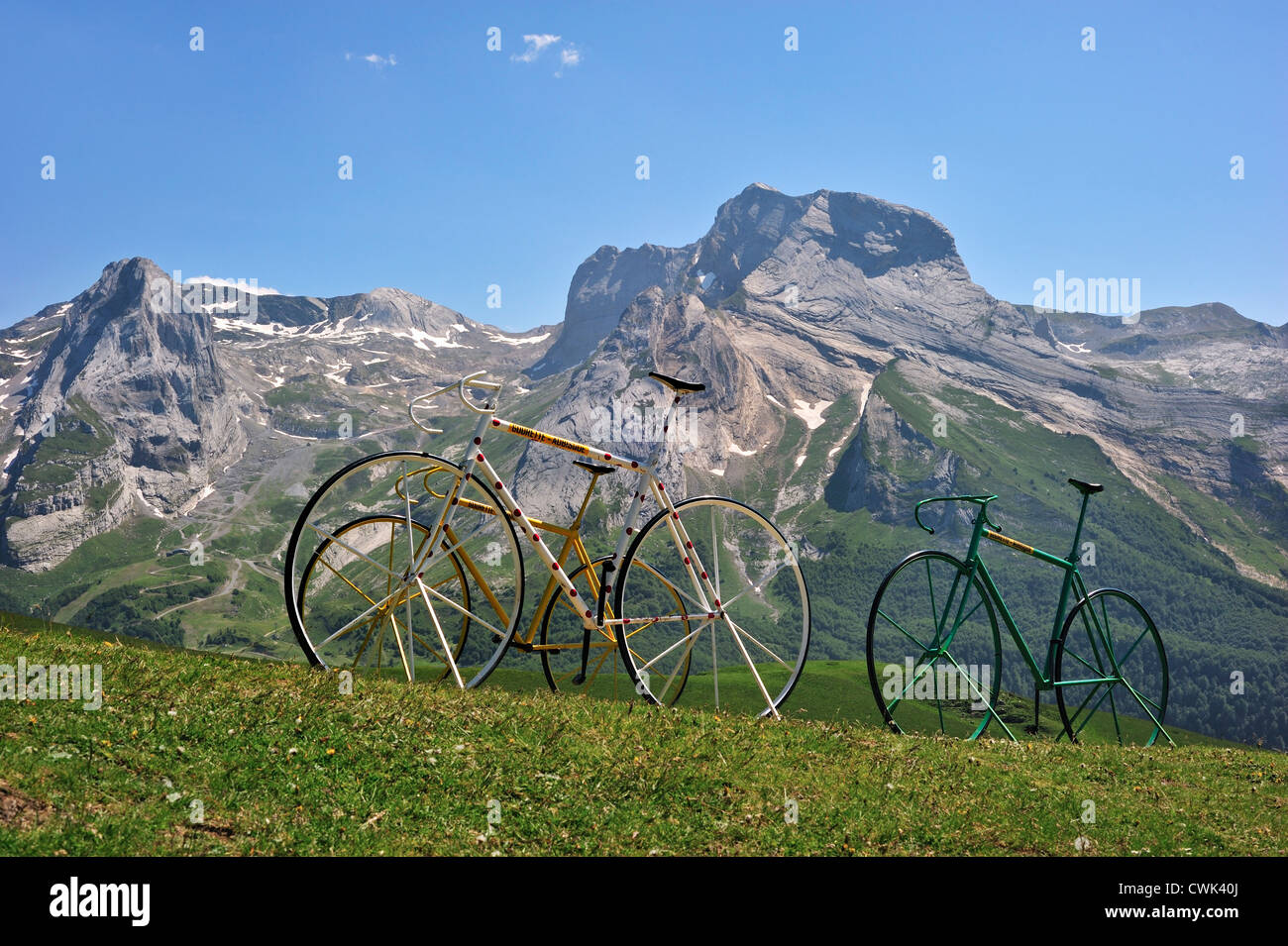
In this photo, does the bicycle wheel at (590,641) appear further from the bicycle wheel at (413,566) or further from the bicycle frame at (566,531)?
the bicycle wheel at (413,566)

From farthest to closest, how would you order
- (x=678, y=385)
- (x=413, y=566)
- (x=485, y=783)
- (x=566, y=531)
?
(x=678, y=385)
(x=566, y=531)
(x=413, y=566)
(x=485, y=783)

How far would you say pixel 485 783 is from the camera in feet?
25.7

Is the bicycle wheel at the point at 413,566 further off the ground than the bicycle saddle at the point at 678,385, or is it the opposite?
the bicycle saddle at the point at 678,385

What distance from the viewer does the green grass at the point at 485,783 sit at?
Result: 21.9ft

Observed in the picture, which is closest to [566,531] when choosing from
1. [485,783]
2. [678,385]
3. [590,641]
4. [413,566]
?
[590,641]

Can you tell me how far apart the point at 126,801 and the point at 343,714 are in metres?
2.34

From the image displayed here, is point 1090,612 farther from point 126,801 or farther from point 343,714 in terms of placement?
point 126,801

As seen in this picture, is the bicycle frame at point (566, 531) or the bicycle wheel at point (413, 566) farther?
the bicycle frame at point (566, 531)

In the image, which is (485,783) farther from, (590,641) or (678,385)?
(678,385)

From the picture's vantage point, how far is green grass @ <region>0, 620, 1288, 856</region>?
21.9 ft

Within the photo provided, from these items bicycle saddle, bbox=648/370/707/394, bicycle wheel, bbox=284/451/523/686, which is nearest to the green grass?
bicycle wheel, bbox=284/451/523/686

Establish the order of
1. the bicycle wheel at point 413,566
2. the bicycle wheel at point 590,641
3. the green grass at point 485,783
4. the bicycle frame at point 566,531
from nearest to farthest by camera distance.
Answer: the green grass at point 485,783 → the bicycle wheel at point 413,566 → the bicycle frame at point 566,531 → the bicycle wheel at point 590,641

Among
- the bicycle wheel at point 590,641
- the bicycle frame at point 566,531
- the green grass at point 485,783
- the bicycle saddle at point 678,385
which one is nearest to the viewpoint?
the green grass at point 485,783

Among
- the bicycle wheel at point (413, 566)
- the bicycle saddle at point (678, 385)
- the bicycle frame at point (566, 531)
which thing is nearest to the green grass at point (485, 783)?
the bicycle wheel at point (413, 566)
